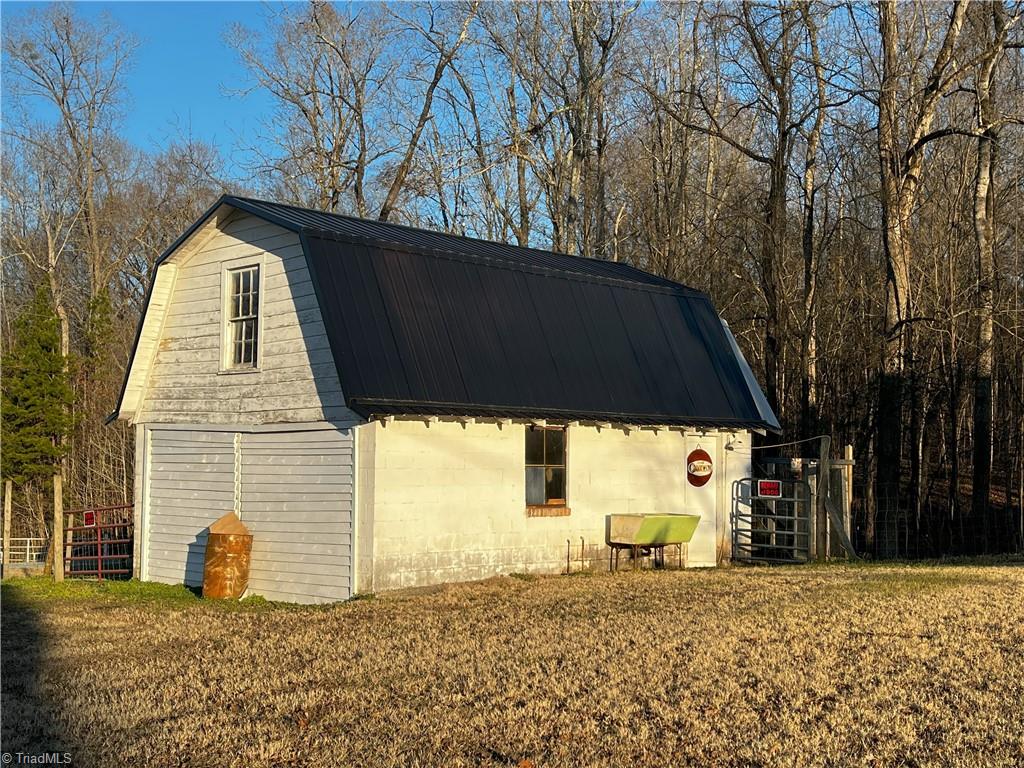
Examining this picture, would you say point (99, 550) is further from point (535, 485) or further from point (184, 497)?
point (535, 485)

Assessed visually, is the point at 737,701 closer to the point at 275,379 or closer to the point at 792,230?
the point at 275,379

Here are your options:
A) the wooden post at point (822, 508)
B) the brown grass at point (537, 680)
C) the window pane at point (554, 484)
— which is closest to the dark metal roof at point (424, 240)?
the window pane at point (554, 484)

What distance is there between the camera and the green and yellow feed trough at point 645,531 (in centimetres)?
1744

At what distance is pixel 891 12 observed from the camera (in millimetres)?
23516

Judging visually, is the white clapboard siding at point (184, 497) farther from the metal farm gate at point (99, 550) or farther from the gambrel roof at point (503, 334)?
the metal farm gate at point (99, 550)

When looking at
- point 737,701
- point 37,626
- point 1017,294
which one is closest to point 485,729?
point 737,701

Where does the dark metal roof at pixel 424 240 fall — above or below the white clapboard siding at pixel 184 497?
above

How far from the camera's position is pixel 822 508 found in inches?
787

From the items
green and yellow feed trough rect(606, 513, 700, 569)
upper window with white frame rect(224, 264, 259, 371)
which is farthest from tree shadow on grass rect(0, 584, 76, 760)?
green and yellow feed trough rect(606, 513, 700, 569)

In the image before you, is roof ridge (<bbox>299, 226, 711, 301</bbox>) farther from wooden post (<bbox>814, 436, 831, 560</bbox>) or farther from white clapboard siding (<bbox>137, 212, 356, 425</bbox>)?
wooden post (<bbox>814, 436, 831, 560</bbox>)

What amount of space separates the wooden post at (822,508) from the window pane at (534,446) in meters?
5.91

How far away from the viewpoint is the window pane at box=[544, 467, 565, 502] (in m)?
17.0

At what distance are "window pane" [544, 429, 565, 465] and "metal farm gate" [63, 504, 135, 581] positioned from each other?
7.83 m

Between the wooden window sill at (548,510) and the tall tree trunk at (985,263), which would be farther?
the tall tree trunk at (985,263)
